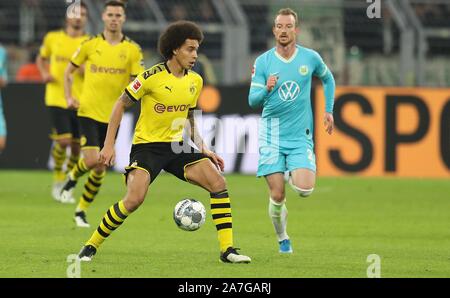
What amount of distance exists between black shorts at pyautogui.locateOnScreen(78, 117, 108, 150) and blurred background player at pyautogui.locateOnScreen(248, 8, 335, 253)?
3.06 metres

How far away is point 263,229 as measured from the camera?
1360cm

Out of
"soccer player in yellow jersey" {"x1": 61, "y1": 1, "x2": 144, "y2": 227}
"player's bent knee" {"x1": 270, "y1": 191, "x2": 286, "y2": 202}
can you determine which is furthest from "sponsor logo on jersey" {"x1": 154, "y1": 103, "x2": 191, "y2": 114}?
"soccer player in yellow jersey" {"x1": 61, "y1": 1, "x2": 144, "y2": 227}

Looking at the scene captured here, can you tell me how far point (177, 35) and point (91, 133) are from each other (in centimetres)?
417

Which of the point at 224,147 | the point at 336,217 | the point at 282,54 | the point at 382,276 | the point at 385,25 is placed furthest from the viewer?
the point at 385,25

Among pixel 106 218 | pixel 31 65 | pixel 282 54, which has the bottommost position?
pixel 106 218

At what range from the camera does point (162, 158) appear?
1032 cm

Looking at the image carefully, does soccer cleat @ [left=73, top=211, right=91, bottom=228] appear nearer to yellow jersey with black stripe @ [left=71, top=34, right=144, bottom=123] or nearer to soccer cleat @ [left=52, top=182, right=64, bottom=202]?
yellow jersey with black stripe @ [left=71, top=34, right=144, bottom=123]

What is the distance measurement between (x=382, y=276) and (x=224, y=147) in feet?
40.9

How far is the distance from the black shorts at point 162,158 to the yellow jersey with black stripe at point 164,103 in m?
0.07

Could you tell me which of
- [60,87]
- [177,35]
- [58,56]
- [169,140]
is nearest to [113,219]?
[169,140]

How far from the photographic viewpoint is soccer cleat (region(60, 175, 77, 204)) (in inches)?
609

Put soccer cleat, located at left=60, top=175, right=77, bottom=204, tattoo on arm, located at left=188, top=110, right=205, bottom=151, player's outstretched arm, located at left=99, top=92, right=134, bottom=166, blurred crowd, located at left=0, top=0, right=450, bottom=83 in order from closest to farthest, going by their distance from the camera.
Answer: player's outstretched arm, located at left=99, top=92, right=134, bottom=166 < tattoo on arm, located at left=188, top=110, right=205, bottom=151 < soccer cleat, located at left=60, top=175, right=77, bottom=204 < blurred crowd, located at left=0, top=0, right=450, bottom=83
